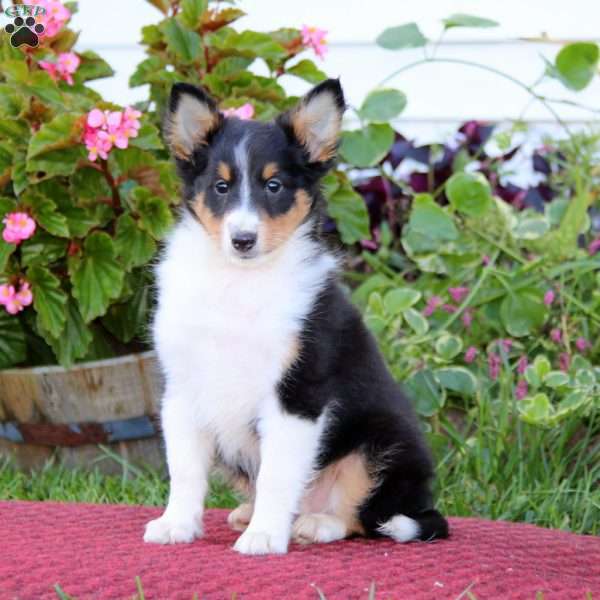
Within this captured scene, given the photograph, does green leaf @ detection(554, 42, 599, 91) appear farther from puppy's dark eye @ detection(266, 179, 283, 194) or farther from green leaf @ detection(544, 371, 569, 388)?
→ puppy's dark eye @ detection(266, 179, 283, 194)

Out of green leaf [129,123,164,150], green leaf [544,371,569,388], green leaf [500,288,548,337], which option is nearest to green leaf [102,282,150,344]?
green leaf [129,123,164,150]

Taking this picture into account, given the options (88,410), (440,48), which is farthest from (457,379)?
(440,48)

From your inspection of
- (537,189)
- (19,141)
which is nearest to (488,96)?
(537,189)

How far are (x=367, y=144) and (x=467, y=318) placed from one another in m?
0.96

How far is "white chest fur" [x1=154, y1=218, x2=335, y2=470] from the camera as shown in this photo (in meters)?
3.20

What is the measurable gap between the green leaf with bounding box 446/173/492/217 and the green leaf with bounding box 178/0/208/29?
4.41 feet

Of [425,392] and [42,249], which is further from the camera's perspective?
[425,392]

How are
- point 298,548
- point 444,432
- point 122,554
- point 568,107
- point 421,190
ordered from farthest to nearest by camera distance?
point 568,107
point 421,190
point 444,432
point 298,548
point 122,554

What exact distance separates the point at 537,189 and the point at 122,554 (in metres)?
3.56

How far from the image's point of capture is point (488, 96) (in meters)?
6.61

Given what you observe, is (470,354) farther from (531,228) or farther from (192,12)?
(192,12)

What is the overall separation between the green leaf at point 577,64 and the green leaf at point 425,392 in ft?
5.14

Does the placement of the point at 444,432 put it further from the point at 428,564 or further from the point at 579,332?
the point at 428,564

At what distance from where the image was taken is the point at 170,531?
3.19 meters
